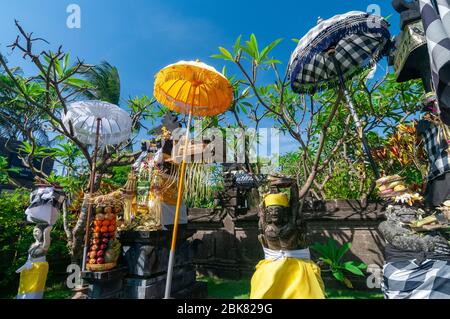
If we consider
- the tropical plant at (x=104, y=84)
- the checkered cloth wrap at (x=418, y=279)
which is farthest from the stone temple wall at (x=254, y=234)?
the tropical plant at (x=104, y=84)

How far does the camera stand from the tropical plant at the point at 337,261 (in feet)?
17.1

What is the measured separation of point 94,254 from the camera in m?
4.25

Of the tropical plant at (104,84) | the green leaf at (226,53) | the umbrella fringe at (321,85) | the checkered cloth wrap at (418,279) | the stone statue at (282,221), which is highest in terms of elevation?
the tropical plant at (104,84)

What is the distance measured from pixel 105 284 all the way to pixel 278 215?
316cm

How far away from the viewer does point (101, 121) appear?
6.05m

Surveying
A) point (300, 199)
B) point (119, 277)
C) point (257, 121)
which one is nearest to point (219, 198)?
point (257, 121)

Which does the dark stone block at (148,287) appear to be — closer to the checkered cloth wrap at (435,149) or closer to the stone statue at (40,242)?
the stone statue at (40,242)

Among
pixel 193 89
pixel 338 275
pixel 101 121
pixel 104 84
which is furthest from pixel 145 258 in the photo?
pixel 104 84

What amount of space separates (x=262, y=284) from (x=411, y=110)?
5.88 meters

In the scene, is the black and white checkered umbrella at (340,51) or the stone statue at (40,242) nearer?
the black and white checkered umbrella at (340,51)

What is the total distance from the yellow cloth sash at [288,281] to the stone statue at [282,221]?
0.22 metres

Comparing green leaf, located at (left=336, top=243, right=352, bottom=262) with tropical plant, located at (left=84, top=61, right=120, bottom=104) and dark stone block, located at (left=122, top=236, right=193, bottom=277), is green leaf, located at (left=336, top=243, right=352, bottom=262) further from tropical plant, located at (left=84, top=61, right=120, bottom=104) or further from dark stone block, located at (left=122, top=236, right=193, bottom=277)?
Result: tropical plant, located at (left=84, top=61, right=120, bottom=104)

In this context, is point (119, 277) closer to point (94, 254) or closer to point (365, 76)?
point (94, 254)

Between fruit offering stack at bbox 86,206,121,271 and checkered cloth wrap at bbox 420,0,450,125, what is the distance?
15.9ft
